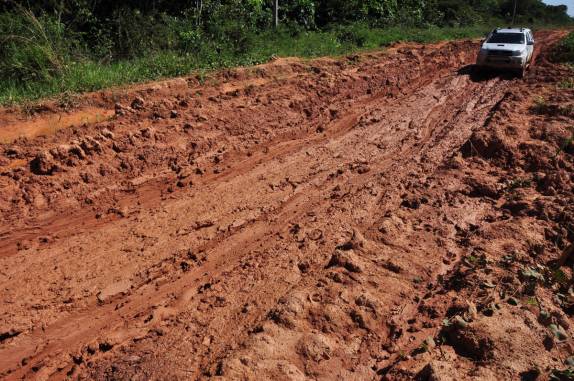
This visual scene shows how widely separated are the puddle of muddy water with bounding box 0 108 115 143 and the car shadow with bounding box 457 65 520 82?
10891 millimetres

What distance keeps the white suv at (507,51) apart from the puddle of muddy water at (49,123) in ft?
37.2

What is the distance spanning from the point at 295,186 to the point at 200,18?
9.12 meters

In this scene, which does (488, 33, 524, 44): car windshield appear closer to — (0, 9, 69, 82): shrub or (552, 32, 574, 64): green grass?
(552, 32, 574, 64): green grass

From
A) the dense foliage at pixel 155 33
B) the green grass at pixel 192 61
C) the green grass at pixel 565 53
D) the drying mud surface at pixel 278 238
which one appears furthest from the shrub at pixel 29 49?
the green grass at pixel 565 53

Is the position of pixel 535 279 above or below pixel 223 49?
below

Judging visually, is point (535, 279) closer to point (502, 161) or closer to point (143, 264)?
point (502, 161)

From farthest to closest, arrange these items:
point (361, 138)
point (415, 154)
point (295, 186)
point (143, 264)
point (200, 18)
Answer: point (200, 18) < point (361, 138) < point (415, 154) < point (295, 186) < point (143, 264)

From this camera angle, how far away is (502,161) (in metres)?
7.45

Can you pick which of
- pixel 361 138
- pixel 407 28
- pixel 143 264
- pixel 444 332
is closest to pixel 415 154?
pixel 361 138

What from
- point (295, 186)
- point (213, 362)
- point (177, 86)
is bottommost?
point (213, 362)

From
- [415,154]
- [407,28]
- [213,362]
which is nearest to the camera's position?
[213,362]

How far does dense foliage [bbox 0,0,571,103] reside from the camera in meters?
9.12

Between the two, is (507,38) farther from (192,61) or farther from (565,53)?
(192,61)

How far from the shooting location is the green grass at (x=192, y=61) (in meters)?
8.63
